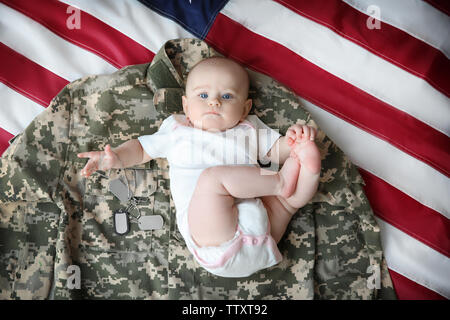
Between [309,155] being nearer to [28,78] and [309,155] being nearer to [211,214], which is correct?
[211,214]

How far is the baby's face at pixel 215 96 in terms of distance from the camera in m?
1.47

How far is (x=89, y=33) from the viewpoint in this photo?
1758mm

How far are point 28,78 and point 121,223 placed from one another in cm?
72

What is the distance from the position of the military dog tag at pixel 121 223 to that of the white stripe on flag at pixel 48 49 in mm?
604

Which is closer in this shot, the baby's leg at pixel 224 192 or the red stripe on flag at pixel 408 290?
the baby's leg at pixel 224 192

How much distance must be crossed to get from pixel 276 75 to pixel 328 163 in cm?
43

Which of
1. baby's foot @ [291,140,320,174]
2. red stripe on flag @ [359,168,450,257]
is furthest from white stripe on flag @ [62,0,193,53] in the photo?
red stripe on flag @ [359,168,450,257]

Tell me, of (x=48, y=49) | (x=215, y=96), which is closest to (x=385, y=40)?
(x=215, y=96)

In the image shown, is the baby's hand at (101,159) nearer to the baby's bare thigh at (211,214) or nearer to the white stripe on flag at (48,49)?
the baby's bare thigh at (211,214)

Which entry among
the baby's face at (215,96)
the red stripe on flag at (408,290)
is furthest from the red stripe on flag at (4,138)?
the red stripe on flag at (408,290)

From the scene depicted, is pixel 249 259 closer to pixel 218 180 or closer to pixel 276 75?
pixel 218 180

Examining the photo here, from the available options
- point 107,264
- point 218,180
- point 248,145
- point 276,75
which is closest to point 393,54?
point 276,75

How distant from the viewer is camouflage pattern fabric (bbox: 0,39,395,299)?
1.51 m

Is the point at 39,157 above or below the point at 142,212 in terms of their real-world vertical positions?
above
